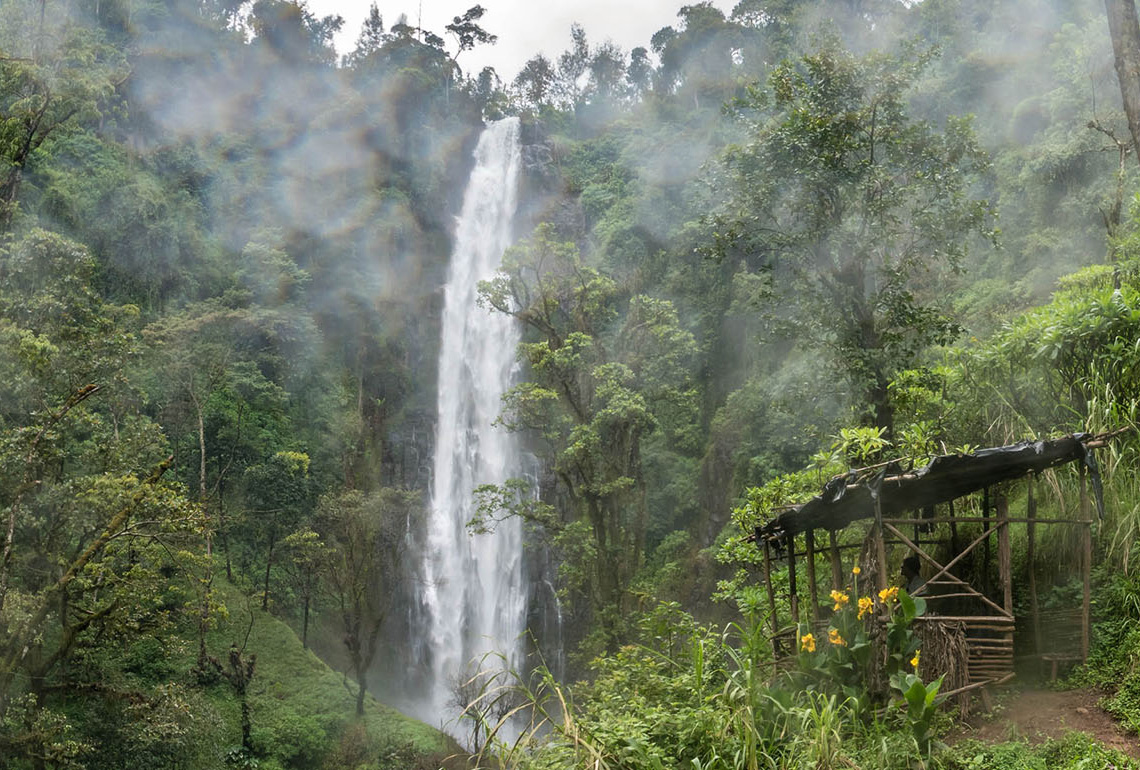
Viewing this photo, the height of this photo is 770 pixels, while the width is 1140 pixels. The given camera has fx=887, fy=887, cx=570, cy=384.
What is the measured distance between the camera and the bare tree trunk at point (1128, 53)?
8.03 meters

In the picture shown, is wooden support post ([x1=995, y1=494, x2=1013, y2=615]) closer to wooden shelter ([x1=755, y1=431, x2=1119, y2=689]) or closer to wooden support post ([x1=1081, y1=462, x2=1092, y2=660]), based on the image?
wooden shelter ([x1=755, y1=431, x2=1119, y2=689])

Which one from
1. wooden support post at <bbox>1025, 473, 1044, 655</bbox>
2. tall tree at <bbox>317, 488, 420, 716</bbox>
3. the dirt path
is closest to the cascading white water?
tall tree at <bbox>317, 488, 420, 716</bbox>

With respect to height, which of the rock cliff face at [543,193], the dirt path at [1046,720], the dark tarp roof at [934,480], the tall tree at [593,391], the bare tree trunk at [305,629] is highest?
the rock cliff face at [543,193]

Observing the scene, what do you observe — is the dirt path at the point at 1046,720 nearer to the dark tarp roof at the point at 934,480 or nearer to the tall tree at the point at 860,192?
the dark tarp roof at the point at 934,480

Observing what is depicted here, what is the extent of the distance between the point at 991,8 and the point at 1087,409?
22468 millimetres

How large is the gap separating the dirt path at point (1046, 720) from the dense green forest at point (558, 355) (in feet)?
0.47

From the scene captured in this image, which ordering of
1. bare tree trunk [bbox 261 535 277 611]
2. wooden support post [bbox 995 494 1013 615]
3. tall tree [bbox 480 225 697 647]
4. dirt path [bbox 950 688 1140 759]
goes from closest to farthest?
dirt path [bbox 950 688 1140 759]
wooden support post [bbox 995 494 1013 615]
tall tree [bbox 480 225 697 647]
bare tree trunk [bbox 261 535 277 611]

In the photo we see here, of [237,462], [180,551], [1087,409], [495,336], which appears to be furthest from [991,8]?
[180,551]

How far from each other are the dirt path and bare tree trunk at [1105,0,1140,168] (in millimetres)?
5049

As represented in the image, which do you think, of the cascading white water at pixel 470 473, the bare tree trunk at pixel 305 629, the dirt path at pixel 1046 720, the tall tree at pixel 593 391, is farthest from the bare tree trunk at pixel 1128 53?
the bare tree trunk at pixel 305 629

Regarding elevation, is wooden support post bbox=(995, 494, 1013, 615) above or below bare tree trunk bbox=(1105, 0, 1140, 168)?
below

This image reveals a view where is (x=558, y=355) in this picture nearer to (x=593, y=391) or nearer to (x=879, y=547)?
(x=593, y=391)

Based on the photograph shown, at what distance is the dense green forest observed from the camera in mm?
6988

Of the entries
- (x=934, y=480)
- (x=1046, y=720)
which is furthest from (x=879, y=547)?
(x=1046, y=720)
